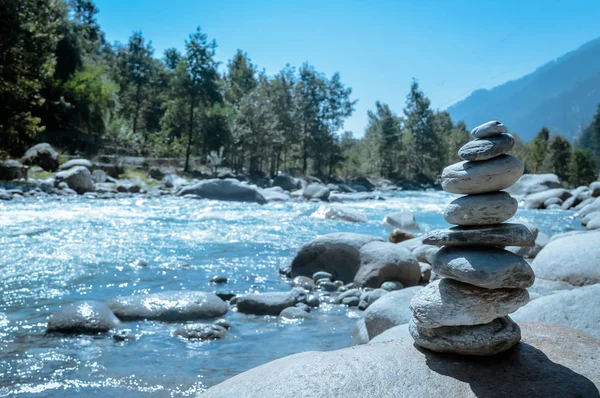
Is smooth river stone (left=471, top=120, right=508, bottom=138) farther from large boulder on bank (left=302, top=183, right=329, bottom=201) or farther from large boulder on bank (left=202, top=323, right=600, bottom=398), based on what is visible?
large boulder on bank (left=302, top=183, right=329, bottom=201)

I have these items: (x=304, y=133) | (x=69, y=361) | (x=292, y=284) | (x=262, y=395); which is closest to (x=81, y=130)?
(x=304, y=133)

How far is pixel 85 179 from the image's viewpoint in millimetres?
26688

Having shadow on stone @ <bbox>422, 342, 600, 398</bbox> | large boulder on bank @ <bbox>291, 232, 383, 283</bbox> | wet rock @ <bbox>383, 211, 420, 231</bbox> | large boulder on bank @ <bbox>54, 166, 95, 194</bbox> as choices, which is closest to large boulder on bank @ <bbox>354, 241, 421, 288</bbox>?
large boulder on bank @ <bbox>291, 232, 383, 283</bbox>

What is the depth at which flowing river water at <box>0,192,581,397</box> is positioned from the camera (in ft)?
17.1

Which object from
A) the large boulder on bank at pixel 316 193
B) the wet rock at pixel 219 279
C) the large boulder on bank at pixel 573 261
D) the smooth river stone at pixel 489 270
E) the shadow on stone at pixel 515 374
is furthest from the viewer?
the large boulder on bank at pixel 316 193

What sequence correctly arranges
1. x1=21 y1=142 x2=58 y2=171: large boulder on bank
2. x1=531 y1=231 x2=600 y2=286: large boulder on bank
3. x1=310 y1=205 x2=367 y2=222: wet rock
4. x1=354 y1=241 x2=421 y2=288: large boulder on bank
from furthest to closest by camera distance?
x1=21 y1=142 x2=58 y2=171: large boulder on bank
x1=310 y1=205 x2=367 y2=222: wet rock
x1=354 y1=241 x2=421 y2=288: large boulder on bank
x1=531 y1=231 x2=600 y2=286: large boulder on bank

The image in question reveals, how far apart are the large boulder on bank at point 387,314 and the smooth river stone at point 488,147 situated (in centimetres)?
274

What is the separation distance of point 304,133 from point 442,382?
2164 inches

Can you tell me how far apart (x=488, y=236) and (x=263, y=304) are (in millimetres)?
4884

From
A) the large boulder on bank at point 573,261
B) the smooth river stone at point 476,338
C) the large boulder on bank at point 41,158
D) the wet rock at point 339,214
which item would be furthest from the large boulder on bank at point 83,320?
the large boulder on bank at point 41,158

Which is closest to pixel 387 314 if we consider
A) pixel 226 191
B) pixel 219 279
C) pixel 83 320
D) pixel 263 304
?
pixel 263 304

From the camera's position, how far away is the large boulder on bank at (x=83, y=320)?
639 centimetres

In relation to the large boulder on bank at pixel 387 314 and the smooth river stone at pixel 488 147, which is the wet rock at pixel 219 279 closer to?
the large boulder on bank at pixel 387 314

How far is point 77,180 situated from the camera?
26.3 m
